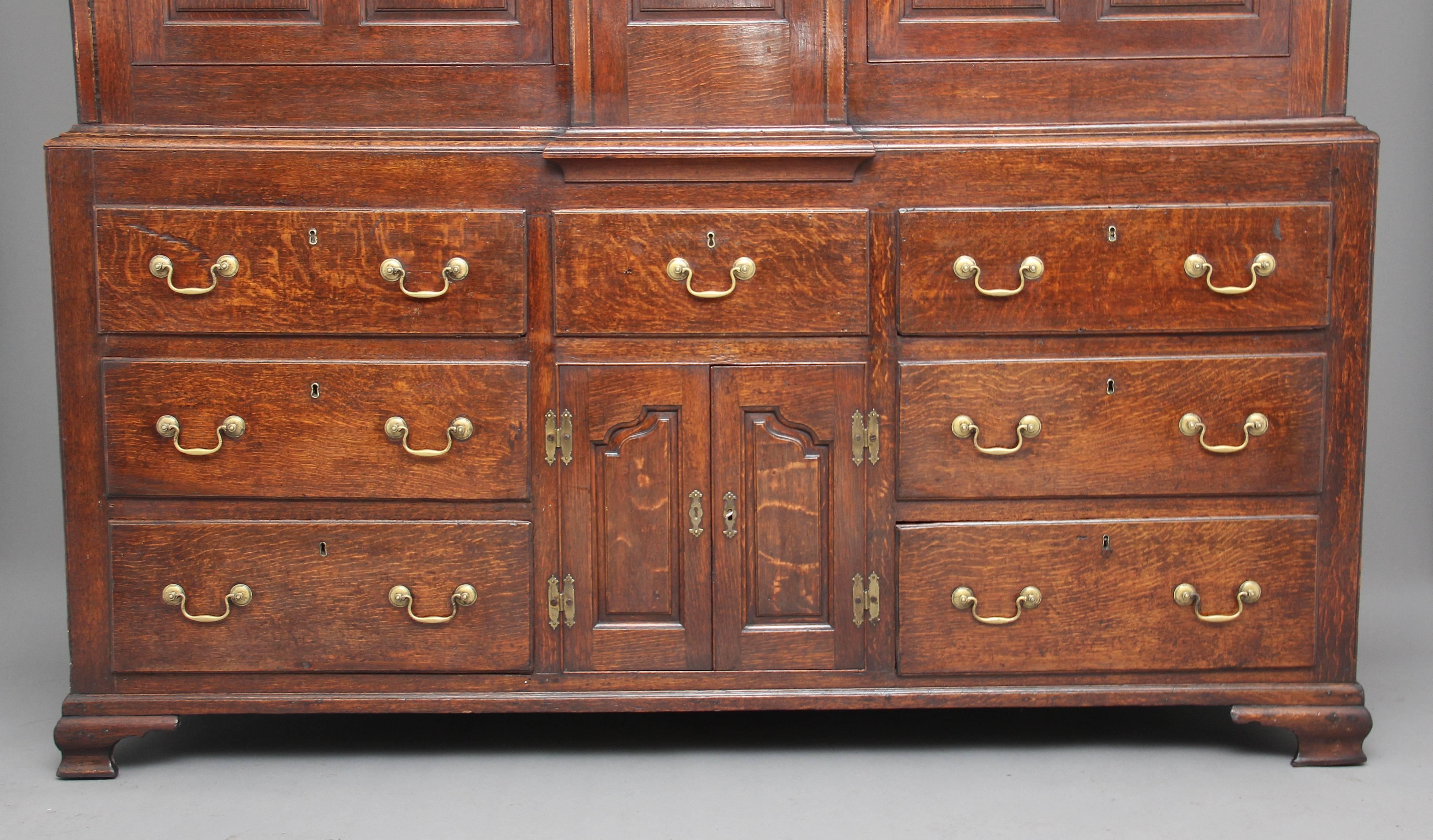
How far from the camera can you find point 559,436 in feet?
9.16

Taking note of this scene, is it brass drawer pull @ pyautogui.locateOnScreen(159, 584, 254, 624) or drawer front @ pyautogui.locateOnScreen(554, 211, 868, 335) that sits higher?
drawer front @ pyautogui.locateOnScreen(554, 211, 868, 335)

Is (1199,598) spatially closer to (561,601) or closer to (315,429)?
(561,601)

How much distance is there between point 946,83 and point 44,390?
8.08ft

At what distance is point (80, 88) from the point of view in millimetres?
2789

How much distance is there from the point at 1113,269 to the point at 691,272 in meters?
0.74

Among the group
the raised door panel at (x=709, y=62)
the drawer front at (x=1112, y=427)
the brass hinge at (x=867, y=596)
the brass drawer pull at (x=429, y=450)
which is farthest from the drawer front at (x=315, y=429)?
the drawer front at (x=1112, y=427)

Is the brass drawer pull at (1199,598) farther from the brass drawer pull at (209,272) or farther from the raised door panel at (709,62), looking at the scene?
the brass drawer pull at (209,272)

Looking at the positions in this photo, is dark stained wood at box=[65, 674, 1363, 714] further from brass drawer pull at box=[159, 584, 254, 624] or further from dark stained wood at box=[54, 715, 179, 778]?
brass drawer pull at box=[159, 584, 254, 624]

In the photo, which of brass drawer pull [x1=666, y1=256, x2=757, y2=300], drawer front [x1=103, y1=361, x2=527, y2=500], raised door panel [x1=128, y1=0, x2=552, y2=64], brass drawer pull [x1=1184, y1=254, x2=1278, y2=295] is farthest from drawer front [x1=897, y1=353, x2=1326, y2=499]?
raised door panel [x1=128, y1=0, x2=552, y2=64]

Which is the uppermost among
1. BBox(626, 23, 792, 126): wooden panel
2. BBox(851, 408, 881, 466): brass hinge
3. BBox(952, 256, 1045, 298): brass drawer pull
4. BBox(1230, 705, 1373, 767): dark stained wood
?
BBox(626, 23, 792, 126): wooden panel

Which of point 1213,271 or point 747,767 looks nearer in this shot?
point 1213,271

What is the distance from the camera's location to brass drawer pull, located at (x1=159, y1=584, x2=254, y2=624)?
280cm

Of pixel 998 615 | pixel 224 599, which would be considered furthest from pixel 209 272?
pixel 998 615

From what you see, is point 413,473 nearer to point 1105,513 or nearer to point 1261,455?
point 1105,513
